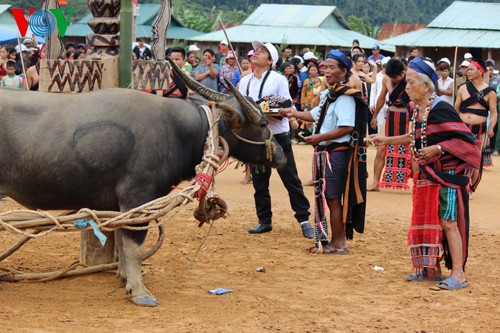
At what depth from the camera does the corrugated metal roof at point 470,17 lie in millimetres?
31000

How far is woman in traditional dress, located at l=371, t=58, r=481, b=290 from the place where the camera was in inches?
260

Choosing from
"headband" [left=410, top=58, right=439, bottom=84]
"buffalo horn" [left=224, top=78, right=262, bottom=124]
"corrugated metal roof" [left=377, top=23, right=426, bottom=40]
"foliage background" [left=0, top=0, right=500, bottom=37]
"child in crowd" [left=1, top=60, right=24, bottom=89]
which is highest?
"foliage background" [left=0, top=0, right=500, bottom=37]

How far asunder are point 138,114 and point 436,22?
2856 cm

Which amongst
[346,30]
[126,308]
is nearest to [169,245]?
[126,308]

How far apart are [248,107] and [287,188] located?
258 cm

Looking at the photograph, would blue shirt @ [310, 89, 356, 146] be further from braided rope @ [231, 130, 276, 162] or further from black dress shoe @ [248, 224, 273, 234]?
black dress shoe @ [248, 224, 273, 234]

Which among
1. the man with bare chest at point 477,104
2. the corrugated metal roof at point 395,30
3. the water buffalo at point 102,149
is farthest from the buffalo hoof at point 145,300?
the corrugated metal roof at point 395,30

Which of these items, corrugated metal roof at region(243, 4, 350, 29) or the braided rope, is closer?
the braided rope

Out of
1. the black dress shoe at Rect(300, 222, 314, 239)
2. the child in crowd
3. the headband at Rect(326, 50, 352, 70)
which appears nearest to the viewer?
the headband at Rect(326, 50, 352, 70)

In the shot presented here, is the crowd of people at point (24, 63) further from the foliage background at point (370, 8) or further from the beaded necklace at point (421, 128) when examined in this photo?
the foliage background at point (370, 8)

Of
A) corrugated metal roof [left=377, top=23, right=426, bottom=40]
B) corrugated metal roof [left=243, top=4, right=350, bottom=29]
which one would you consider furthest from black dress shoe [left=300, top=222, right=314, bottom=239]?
corrugated metal roof [left=377, top=23, right=426, bottom=40]

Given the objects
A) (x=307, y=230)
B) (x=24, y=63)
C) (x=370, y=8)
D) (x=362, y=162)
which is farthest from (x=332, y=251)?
(x=370, y=8)

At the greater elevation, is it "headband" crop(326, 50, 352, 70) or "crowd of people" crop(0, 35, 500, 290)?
"headband" crop(326, 50, 352, 70)

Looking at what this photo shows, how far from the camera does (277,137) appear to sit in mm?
8500
